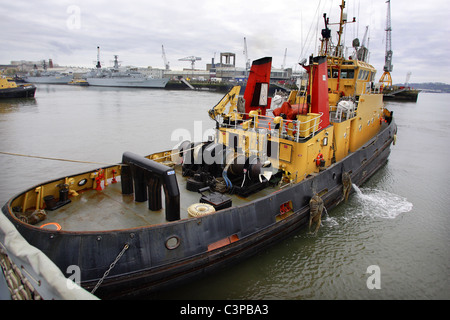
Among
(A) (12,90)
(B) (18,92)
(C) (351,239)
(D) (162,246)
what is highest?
(A) (12,90)

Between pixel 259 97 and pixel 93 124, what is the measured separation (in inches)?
752

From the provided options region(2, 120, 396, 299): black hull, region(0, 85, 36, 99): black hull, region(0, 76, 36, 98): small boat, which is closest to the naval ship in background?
region(0, 85, 36, 99): black hull

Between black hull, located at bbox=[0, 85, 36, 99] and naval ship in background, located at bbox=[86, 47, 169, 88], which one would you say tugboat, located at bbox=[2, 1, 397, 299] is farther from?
naval ship in background, located at bbox=[86, 47, 169, 88]

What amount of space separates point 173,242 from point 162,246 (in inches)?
9.7

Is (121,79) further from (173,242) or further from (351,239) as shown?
(173,242)

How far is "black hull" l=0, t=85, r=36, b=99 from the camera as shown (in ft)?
144

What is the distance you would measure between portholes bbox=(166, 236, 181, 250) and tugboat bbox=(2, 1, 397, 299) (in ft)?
0.07

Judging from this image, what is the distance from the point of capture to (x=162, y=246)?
18.8 feet

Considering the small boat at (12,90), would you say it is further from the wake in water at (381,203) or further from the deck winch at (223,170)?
the wake in water at (381,203)

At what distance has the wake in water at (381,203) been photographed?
1059cm

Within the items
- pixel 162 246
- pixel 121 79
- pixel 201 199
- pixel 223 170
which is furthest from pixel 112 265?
pixel 121 79

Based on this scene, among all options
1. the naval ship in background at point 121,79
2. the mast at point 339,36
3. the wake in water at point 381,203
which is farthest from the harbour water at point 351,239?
the naval ship in background at point 121,79

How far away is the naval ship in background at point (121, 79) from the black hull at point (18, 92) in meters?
39.4
